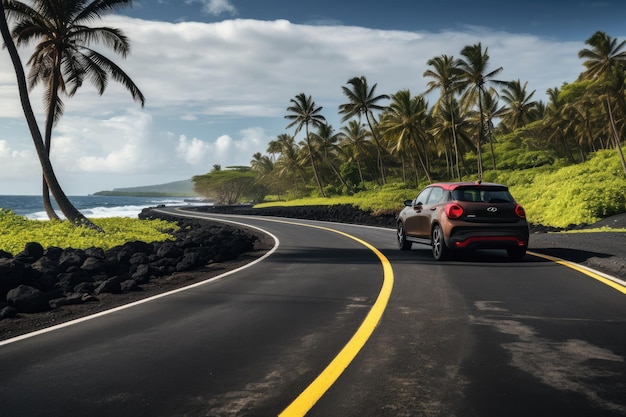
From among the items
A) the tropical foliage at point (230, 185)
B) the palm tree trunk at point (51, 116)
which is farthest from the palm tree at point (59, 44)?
the tropical foliage at point (230, 185)

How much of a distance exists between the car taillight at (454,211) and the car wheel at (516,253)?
1509mm

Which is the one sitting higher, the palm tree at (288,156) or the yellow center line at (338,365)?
the palm tree at (288,156)

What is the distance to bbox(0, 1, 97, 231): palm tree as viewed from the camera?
1795 cm

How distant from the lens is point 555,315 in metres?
5.81

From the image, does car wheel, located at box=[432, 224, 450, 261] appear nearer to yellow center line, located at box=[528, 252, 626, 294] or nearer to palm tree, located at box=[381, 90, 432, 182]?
yellow center line, located at box=[528, 252, 626, 294]

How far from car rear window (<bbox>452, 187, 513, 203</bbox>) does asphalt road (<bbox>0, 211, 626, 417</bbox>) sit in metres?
2.90

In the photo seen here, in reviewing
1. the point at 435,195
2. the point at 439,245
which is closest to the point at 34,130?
the point at 435,195

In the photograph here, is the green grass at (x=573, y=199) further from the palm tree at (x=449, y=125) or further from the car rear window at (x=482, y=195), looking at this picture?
the palm tree at (x=449, y=125)

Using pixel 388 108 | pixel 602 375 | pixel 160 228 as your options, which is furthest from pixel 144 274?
pixel 388 108

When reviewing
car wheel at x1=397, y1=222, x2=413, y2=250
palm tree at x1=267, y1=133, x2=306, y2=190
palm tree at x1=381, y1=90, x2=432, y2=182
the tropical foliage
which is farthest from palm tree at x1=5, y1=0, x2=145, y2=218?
the tropical foliage

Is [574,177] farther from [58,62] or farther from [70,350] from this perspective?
[70,350]

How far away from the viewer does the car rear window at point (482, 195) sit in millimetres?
10750

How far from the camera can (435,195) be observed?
38.8 feet

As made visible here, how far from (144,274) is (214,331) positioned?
4.78 m
